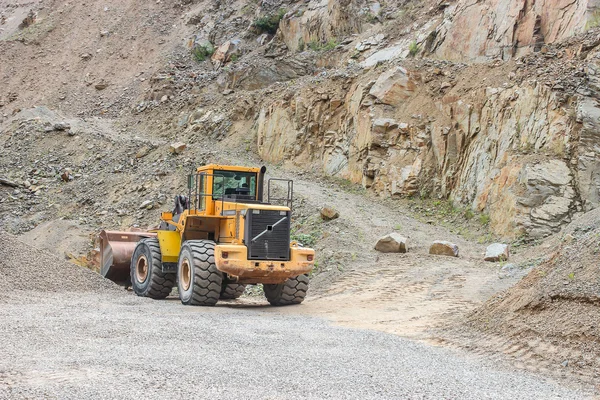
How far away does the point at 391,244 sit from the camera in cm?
1795

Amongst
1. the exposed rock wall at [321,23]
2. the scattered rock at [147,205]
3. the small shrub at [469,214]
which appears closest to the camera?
the small shrub at [469,214]

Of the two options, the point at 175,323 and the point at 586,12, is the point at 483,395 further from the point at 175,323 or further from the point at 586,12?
the point at 586,12

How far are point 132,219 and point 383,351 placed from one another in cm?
1721

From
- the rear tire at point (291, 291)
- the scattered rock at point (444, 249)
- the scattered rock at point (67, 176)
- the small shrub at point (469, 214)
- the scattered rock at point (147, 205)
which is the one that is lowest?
the rear tire at point (291, 291)

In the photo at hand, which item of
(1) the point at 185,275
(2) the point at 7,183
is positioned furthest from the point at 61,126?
(1) the point at 185,275

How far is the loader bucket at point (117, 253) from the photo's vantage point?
616 inches

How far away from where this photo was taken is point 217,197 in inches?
521

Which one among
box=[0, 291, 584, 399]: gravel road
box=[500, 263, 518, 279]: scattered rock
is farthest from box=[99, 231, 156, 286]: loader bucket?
box=[500, 263, 518, 279]: scattered rock

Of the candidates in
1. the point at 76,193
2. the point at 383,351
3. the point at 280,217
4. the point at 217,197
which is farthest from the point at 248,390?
the point at 76,193

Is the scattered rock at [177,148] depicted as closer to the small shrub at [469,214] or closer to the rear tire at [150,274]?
the small shrub at [469,214]

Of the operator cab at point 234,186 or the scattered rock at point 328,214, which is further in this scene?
the scattered rock at point 328,214

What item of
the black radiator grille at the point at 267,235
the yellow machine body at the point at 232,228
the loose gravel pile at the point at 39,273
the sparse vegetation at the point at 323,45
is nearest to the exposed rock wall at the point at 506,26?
the sparse vegetation at the point at 323,45

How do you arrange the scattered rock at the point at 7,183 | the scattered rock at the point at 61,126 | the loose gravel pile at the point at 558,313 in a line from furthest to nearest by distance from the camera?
the scattered rock at the point at 61,126
the scattered rock at the point at 7,183
the loose gravel pile at the point at 558,313

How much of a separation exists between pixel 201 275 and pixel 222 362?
5.13m
